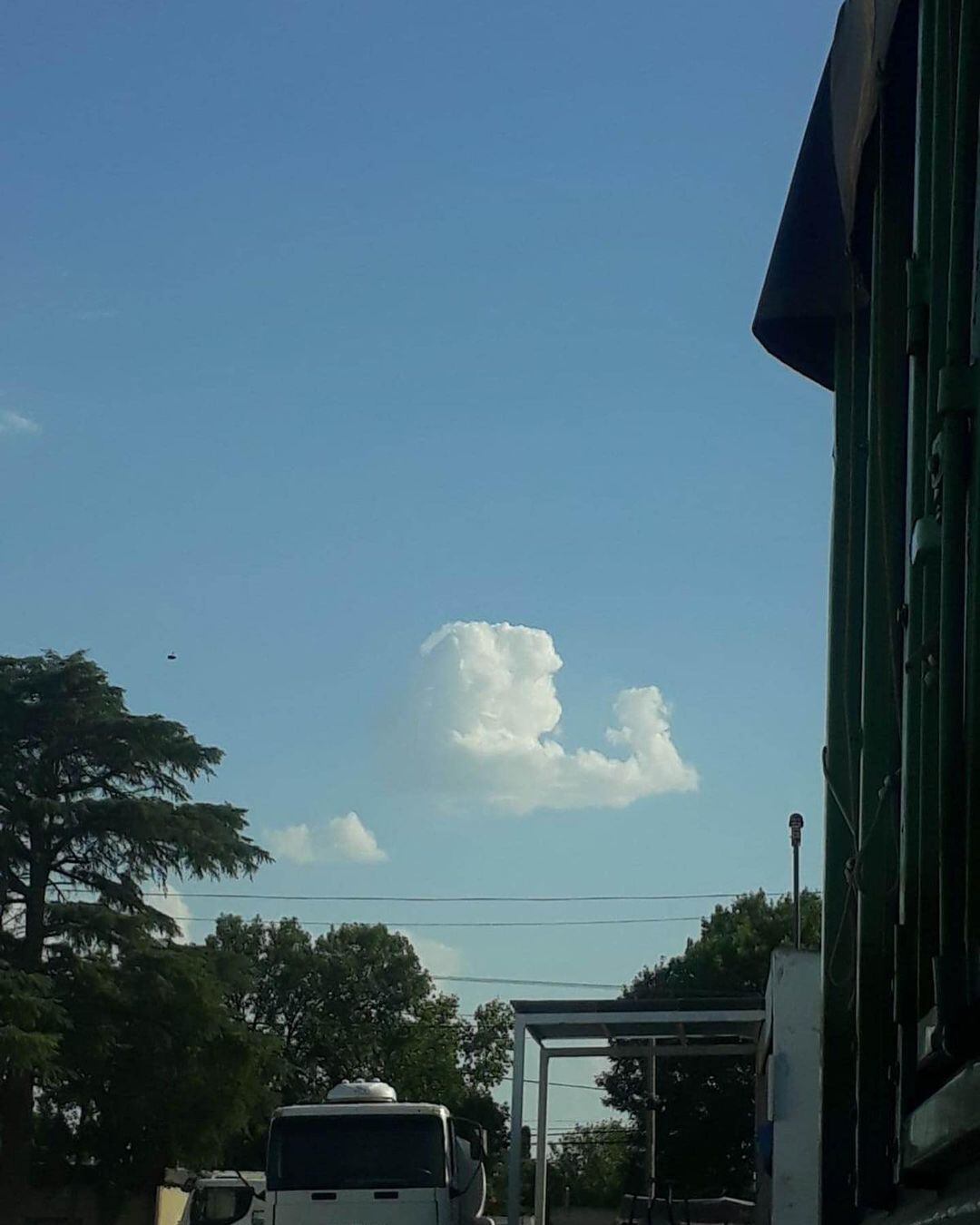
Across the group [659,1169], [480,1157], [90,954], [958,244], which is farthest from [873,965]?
[659,1169]

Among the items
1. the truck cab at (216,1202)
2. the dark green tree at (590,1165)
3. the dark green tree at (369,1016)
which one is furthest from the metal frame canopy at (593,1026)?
the dark green tree at (369,1016)

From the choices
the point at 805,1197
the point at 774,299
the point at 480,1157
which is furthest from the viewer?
the point at 480,1157

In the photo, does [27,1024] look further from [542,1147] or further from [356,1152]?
[356,1152]

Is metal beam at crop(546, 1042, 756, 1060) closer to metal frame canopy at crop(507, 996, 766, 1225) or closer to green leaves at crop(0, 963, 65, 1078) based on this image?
metal frame canopy at crop(507, 996, 766, 1225)

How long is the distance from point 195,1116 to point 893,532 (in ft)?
141

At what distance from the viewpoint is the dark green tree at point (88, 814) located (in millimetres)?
44156

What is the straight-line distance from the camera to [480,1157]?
21172 mm

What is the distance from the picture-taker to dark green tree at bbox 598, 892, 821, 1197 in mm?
51750

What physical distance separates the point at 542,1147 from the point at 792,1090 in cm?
1068

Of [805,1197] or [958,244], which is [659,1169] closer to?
[805,1197]

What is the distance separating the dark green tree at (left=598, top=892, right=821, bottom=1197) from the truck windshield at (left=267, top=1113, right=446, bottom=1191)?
28691 millimetres

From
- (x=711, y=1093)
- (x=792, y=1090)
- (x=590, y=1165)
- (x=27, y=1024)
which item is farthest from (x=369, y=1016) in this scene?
(x=792, y=1090)

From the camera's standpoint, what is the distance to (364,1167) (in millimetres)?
19641

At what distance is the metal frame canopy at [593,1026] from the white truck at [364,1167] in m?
0.77
